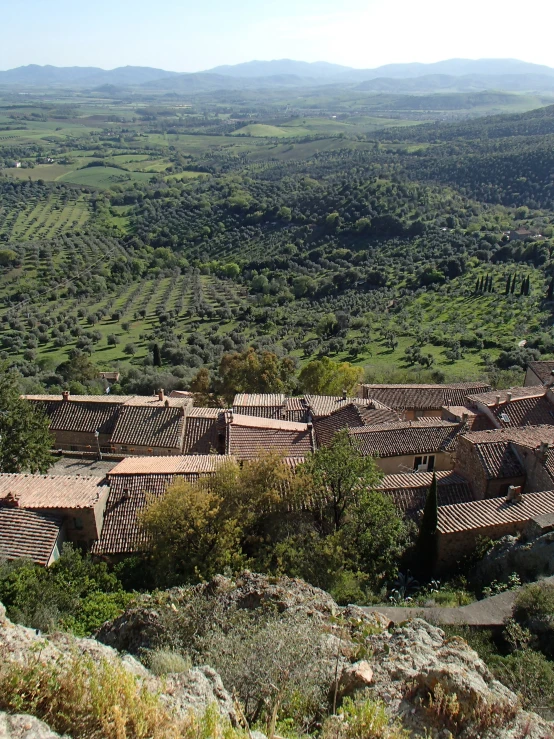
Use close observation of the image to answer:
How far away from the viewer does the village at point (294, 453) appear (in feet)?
52.1

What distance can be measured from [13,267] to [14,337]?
35523 mm

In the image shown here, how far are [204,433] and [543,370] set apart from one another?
65.6 feet

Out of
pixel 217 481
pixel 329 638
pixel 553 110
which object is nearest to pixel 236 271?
pixel 217 481

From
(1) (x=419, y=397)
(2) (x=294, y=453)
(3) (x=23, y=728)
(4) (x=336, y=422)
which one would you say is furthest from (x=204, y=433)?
(3) (x=23, y=728)

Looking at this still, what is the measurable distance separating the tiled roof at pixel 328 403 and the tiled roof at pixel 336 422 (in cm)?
44

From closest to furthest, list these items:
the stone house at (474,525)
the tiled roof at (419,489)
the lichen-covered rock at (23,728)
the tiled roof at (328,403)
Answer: the lichen-covered rock at (23,728) < the stone house at (474,525) < the tiled roof at (419,489) < the tiled roof at (328,403)

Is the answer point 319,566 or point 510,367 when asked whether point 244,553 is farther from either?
point 510,367

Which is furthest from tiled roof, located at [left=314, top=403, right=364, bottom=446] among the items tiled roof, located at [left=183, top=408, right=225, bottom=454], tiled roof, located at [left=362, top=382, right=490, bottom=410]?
tiled roof, located at [left=183, top=408, right=225, bottom=454]

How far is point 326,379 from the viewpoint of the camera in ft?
114

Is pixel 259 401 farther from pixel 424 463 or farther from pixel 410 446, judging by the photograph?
pixel 424 463

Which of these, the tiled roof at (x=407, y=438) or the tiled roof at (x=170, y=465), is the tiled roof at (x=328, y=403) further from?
the tiled roof at (x=170, y=465)

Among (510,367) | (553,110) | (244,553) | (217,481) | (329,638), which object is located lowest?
(510,367)

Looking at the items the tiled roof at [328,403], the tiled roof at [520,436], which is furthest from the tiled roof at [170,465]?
the tiled roof at [520,436]

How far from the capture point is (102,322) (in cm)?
7575
